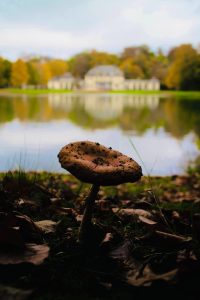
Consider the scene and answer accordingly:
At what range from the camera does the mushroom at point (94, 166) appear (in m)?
1.29

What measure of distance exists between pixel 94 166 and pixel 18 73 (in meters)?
51.9

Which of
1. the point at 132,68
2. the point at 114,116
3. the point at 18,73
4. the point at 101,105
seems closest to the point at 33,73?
the point at 18,73

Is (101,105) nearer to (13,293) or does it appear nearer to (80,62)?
(13,293)

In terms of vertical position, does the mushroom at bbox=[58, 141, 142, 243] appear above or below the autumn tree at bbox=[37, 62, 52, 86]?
below

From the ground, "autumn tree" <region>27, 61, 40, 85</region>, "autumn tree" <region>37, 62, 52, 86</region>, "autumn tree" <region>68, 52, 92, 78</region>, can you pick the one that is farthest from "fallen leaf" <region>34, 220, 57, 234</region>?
"autumn tree" <region>37, 62, 52, 86</region>

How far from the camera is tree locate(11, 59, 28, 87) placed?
49.2 metres

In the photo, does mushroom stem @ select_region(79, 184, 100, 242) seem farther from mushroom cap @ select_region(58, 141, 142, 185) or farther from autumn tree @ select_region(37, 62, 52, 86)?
autumn tree @ select_region(37, 62, 52, 86)

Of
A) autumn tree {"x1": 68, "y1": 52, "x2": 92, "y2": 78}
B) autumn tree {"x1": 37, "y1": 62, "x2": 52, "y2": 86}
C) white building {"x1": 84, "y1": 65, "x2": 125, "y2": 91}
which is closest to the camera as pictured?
autumn tree {"x1": 68, "y1": 52, "x2": 92, "y2": 78}

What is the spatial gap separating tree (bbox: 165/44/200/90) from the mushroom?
44.0m

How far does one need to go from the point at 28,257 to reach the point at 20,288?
0.13 meters

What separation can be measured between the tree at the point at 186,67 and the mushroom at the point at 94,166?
144 feet

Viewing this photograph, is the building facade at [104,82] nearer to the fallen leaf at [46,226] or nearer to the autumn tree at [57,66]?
the autumn tree at [57,66]

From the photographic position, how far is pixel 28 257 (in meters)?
1.21

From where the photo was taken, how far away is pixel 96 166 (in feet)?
4.33
